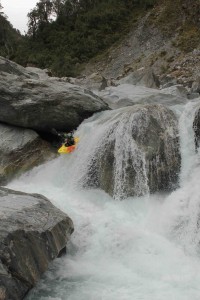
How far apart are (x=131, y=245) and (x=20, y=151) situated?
7.37m

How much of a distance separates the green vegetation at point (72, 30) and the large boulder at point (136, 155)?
3560cm

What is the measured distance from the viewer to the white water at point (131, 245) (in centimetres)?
788

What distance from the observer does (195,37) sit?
137ft

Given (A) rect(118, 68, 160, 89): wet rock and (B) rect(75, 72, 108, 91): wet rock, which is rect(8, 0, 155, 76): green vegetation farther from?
(A) rect(118, 68, 160, 89): wet rock

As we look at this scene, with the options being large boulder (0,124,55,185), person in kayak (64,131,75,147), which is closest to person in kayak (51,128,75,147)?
person in kayak (64,131,75,147)

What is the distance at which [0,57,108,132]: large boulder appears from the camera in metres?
15.6

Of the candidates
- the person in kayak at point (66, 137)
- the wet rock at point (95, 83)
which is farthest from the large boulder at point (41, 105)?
the wet rock at point (95, 83)

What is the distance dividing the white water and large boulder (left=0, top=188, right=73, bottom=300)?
29.8 inches

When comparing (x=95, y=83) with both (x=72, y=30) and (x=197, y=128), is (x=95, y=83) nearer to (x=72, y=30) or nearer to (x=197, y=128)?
(x=197, y=128)

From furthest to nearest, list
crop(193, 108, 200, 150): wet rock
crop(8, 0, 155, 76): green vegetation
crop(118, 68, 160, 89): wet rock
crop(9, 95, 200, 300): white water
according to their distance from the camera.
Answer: crop(8, 0, 155, 76): green vegetation < crop(118, 68, 160, 89): wet rock < crop(193, 108, 200, 150): wet rock < crop(9, 95, 200, 300): white water

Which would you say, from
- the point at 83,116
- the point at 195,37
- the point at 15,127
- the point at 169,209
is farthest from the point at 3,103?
the point at 195,37

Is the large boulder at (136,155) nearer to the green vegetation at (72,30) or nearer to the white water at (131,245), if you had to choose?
the white water at (131,245)

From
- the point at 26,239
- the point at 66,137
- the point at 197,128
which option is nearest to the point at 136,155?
the point at 197,128

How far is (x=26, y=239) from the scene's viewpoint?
291 inches
